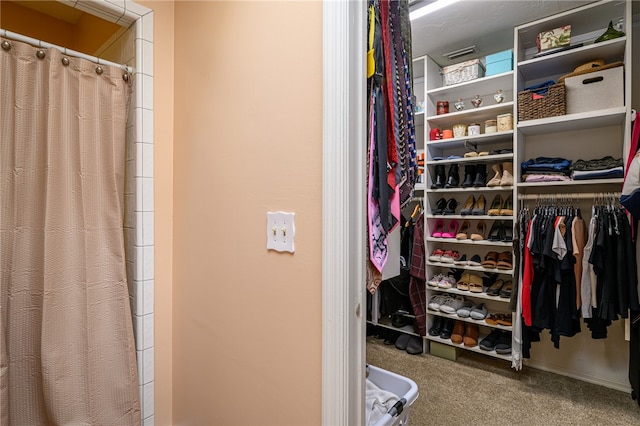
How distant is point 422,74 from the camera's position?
9.91 feet

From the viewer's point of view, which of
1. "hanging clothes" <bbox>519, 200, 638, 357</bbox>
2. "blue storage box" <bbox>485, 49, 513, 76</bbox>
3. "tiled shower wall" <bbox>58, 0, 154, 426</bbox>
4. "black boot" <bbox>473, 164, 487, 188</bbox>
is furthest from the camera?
"black boot" <bbox>473, 164, 487, 188</bbox>

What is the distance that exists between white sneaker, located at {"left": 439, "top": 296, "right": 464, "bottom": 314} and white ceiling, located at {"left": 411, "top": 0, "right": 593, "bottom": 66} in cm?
216

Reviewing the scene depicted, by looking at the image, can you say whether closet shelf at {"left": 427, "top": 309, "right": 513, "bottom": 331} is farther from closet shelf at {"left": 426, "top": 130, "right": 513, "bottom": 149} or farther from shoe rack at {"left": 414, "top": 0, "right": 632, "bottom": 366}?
closet shelf at {"left": 426, "top": 130, "right": 513, "bottom": 149}

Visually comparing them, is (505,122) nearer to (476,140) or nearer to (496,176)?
(476,140)

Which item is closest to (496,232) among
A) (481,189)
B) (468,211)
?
(468,211)

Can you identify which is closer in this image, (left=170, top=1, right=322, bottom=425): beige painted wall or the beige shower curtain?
(left=170, top=1, right=322, bottom=425): beige painted wall

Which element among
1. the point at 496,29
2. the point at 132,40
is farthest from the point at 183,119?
the point at 496,29

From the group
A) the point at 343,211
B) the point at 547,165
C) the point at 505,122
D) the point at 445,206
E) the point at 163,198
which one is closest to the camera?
the point at 343,211

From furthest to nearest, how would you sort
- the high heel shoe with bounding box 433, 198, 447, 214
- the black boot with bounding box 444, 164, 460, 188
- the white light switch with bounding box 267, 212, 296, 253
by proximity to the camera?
the high heel shoe with bounding box 433, 198, 447, 214, the black boot with bounding box 444, 164, 460, 188, the white light switch with bounding box 267, 212, 296, 253

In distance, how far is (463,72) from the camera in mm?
2609

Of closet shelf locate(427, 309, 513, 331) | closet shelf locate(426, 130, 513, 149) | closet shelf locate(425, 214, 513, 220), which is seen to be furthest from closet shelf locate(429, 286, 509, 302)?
closet shelf locate(426, 130, 513, 149)

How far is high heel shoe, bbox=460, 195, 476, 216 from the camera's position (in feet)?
8.74

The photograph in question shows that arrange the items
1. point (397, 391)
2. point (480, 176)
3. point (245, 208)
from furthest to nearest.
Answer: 1. point (480, 176)
2. point (397, 391)
3. point (245, 208)

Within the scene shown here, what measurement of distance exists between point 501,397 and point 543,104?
2.10 metres
